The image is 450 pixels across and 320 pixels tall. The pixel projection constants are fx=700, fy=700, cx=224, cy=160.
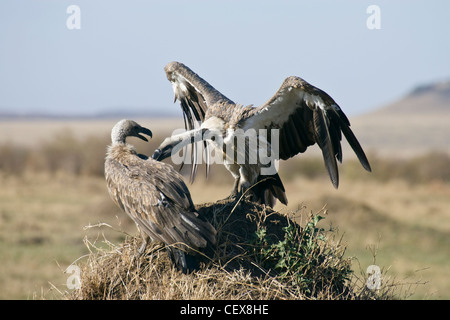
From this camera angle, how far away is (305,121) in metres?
8.47

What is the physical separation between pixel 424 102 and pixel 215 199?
113 m

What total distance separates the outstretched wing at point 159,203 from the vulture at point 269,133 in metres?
1.31

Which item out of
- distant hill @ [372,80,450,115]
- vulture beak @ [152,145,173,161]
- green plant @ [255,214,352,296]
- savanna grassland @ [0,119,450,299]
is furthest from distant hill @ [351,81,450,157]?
green plant @ [255,214,352,296]

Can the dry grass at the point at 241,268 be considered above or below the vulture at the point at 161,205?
below

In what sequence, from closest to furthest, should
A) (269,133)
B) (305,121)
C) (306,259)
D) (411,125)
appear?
(306,259), (305,121), (269,133), (411,125)

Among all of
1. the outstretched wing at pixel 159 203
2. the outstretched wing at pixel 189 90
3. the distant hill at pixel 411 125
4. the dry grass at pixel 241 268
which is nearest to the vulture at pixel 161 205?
the outstretched wing at pixel 159 203

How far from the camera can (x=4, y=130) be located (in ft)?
342

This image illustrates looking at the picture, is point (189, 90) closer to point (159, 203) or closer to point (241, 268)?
point (159, 203)

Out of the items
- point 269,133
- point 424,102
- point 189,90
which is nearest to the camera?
point 269,133

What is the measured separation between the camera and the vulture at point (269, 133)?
8039 mm

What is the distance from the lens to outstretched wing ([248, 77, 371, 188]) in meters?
7.91

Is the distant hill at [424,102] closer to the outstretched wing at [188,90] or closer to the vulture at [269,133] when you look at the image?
the outstretched wing at [188,90]

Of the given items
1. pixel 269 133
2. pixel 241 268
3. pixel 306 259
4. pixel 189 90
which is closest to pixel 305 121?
pixel 269 133
